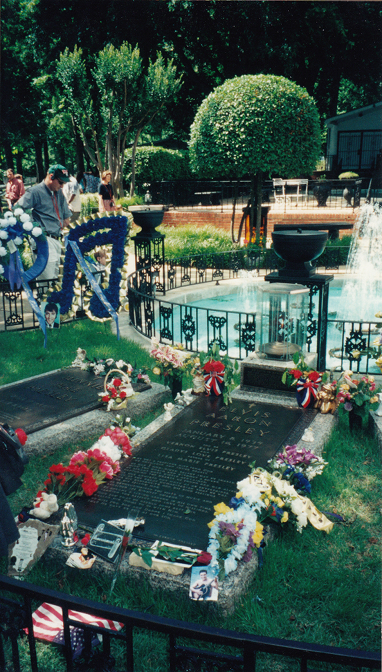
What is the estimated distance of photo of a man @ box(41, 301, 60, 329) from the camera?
9969 mm

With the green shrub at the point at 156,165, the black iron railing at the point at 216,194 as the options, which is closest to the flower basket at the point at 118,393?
the black iron railing at the point at 216,194

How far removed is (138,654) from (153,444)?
2.45 meters

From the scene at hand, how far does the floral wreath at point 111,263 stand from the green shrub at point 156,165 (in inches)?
807

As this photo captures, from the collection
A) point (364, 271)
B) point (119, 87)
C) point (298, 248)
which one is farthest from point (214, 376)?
point (119, 87)

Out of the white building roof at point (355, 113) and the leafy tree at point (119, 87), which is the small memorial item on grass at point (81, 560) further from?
the white building roof at point (355, 113)

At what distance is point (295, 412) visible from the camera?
22.0 feet

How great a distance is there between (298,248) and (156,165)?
24.8m

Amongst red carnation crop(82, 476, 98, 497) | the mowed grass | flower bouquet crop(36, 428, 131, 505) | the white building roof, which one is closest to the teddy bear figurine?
the mowed grass

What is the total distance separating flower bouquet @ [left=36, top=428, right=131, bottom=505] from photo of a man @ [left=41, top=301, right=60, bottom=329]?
15.6ft

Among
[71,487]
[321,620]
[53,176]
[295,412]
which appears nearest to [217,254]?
[53,176]

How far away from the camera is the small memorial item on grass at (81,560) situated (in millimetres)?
4281

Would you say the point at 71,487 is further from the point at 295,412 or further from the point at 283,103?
the point at 283,103

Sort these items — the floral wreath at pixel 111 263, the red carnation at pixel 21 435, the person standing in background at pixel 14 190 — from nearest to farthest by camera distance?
the red carnation at pixel 21 435
the floral wreath at pixel 111 263
the person standing in background at pixel 14 190

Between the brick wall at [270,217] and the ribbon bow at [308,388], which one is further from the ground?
the brick wall at [270,217]
